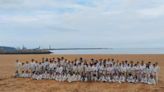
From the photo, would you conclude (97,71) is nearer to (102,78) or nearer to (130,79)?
(102,78)

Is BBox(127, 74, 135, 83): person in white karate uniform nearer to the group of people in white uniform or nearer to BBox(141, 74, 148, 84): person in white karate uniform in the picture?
the group of people in white uniform

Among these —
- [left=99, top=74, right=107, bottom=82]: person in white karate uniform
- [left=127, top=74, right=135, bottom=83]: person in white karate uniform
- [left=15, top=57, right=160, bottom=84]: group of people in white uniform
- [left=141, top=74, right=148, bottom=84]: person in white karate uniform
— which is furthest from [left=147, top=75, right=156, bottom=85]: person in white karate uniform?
[left=99, top=74, right=107, bottom=82]: person in white karate uniform

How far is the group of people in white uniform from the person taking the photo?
24.9m

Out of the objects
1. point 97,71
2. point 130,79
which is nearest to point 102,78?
point 97,71

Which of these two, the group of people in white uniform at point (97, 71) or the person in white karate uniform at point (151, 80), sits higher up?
the group of people in white uniform at point (97, 71)

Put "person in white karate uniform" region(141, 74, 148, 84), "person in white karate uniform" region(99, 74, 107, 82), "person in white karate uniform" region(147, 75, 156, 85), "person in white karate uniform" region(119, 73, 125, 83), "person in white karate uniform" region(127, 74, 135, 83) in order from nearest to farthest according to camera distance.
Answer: "person in white karate uniform" region(147, 75, 156, 85), "person in white karate uniform" region(141, 74, 148, 84), "person in white karate uniform" region(127, 74, 135, 83), "person in white karate uniform" region(119, 73, 125, 83), "person in white karate uniform" region(99, 74, 107, 82)

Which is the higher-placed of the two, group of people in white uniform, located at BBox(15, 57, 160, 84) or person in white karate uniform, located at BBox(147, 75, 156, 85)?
group of people in white uniform, located at BBox(15, 57, 160, 84)

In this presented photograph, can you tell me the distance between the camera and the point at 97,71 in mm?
25391

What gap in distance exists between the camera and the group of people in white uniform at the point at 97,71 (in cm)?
2489

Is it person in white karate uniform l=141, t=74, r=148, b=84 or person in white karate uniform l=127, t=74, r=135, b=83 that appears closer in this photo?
person in white karate uniform l=141, t=74, r=148, b=84

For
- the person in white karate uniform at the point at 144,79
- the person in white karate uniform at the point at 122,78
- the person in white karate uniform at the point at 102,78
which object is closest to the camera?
the person in white karate uniform at the point at 144,79

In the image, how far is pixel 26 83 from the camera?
2547 cm

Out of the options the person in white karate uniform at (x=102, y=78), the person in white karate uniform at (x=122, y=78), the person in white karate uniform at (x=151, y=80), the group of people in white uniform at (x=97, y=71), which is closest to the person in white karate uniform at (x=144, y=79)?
the group of people in white uniform at (x=97, y=71)

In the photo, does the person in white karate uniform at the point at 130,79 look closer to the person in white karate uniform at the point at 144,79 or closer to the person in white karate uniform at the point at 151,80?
the person in white karate uniform at the point at 144,79
